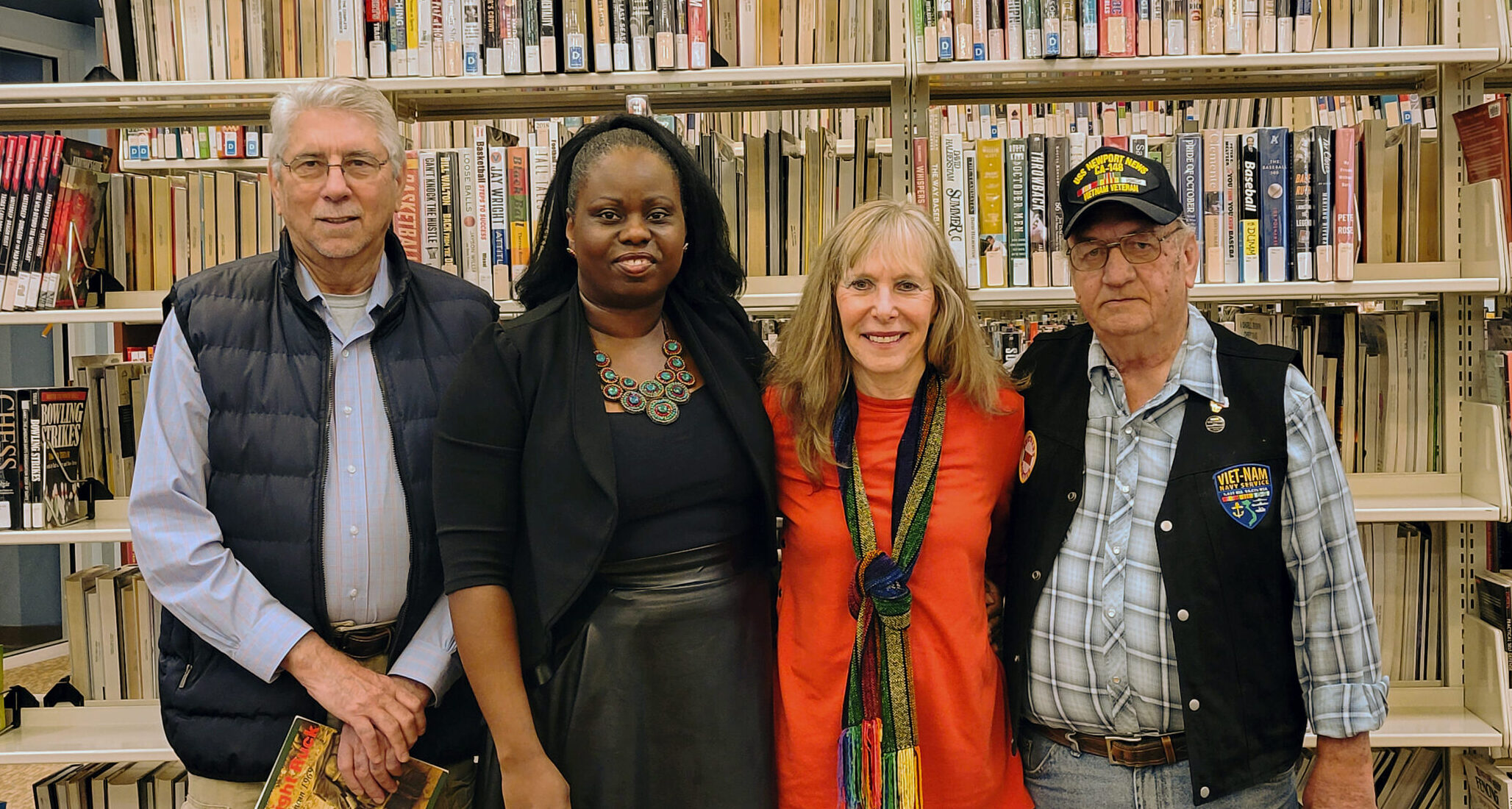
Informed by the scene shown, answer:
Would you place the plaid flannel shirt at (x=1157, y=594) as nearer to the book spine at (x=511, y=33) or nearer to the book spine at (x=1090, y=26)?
the book spine at (x=1090, y=26)

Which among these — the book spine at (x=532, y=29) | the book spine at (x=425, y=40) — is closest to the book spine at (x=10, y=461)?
the book spine at (x=425, y=40)

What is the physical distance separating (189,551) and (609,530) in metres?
0.68

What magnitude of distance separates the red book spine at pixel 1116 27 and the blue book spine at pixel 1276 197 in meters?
0.37

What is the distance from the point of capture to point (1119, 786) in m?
1.52

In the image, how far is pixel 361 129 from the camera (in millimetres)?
1667

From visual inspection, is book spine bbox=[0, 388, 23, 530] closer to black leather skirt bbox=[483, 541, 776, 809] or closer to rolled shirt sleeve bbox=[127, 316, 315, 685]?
rolled shirt sleeve bbox=[127, 316, 315, 685]

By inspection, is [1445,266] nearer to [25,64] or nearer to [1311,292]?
[1311,292]

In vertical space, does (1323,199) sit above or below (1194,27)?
below

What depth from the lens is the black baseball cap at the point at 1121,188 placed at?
1542 millimetres

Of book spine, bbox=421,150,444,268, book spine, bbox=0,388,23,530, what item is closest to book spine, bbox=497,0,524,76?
book spine, bbox=421,150,444,268

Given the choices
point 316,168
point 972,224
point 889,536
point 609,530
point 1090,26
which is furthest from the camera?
point 972,224

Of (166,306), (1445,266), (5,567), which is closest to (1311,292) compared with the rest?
(1445,266)

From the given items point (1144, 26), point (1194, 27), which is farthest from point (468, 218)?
point (1194, 27)

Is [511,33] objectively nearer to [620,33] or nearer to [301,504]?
[620,33]
